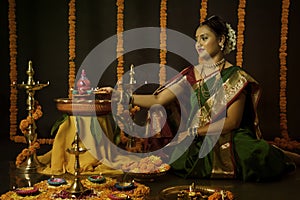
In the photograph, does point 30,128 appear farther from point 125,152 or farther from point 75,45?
point 75,45

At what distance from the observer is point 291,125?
14.8ft

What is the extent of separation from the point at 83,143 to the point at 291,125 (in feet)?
8.04

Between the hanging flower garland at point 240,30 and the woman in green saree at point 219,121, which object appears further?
the hanging flower garland at point 240,30

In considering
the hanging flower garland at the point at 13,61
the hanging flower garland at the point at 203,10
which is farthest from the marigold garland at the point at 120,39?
the hanging flower garland at the point at 13,61

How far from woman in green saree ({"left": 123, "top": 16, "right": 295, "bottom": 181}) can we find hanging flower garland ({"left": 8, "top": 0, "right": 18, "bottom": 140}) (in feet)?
5.82

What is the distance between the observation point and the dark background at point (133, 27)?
4406 millimetres

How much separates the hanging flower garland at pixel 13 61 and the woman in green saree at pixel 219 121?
1775 millimetres

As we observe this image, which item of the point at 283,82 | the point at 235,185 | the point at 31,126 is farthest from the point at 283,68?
the point at 31,126

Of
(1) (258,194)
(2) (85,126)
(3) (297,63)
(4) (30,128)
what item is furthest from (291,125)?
(4) (30,128)

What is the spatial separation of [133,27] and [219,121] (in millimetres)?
1796

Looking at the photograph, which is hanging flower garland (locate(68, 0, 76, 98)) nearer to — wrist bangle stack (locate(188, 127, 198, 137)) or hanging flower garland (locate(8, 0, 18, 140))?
hanging flower garland (locate(8, 0, 18, 140))

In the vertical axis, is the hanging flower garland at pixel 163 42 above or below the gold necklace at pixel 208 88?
above

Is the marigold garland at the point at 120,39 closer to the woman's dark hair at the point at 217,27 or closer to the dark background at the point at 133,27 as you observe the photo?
the dark background at the point at 133,27

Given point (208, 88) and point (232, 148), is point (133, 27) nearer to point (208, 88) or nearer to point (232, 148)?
point (208, 88)
